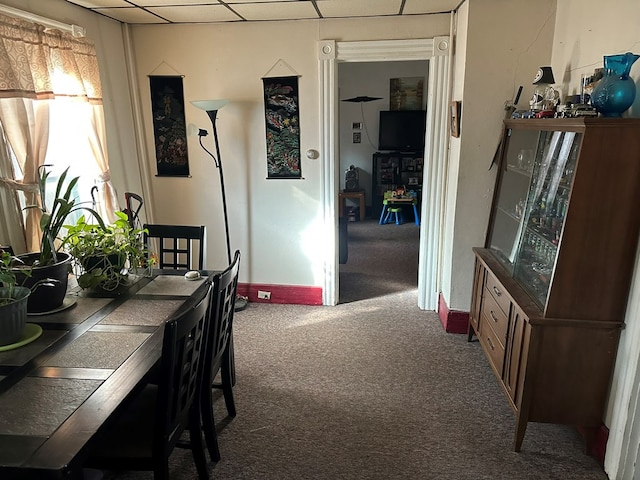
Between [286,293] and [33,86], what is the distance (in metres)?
2.39

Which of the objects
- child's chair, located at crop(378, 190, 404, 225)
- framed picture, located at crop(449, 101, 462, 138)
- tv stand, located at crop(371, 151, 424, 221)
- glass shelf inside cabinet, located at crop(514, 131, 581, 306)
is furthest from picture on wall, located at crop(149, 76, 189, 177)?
tv stand, located at crop(371, 151, 424, 221)

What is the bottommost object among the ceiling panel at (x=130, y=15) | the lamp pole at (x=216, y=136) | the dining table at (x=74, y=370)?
the dining table at (x=74, y=370)

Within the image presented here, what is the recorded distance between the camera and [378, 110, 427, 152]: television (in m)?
6.88

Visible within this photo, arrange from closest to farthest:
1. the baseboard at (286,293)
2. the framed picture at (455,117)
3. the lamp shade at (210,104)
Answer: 1. the framed picture at (455,117)
2. the lamp shade at (210,104)
3. the baseboard at (286,293)

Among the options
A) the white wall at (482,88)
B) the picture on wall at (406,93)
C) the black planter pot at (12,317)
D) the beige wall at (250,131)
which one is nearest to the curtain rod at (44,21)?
the beige wall at (250,131)

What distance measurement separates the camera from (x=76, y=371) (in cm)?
151

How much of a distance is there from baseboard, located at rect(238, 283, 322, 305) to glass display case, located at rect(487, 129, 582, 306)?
62.4 inches

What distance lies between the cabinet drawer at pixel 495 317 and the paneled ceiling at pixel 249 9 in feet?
6.52

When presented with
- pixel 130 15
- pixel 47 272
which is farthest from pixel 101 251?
pixel 130 15

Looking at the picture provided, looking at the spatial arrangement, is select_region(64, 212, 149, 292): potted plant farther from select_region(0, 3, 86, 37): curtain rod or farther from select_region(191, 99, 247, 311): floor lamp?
select_region(191, 99, 247, 311): floor lamp

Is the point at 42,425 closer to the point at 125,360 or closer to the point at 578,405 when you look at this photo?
the point at 125,360

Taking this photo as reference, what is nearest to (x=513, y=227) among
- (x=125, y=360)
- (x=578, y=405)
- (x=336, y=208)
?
(x=578, y=405)

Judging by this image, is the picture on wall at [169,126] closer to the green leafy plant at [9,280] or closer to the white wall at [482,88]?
the green leafy plant at [9,280]

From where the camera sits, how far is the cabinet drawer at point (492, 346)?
2422mm
